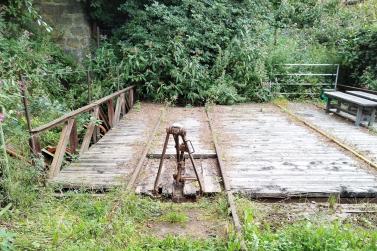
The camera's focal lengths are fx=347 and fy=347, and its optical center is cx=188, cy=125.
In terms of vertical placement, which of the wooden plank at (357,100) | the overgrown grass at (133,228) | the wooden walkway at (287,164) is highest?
the wooden plank at (357,100)

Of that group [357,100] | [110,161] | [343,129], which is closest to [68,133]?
[110,161]

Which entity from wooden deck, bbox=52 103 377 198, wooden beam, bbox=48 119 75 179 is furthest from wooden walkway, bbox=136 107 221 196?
wooden beam, bbox=48 119 75 179

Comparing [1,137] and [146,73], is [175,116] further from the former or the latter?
[1,137]

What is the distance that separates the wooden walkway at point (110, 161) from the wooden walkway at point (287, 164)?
1427 millimetres

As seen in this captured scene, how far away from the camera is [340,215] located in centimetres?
359

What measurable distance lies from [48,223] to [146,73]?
7.35 metres

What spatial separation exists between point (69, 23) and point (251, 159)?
26.5ft

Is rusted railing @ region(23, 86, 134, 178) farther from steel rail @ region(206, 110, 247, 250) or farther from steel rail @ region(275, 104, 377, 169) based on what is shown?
steel rail @ region(275, 104, 377, 169)

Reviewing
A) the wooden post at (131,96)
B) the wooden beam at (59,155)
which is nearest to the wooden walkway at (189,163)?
the wooden beam at (59,155)

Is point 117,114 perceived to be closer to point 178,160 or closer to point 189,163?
point 189,163

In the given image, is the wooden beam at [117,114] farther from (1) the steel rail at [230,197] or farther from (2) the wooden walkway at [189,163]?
(1) the steel rail at [230,197]

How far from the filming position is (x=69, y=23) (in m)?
10.7

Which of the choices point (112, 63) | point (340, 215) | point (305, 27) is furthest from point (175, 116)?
point (305, 27)

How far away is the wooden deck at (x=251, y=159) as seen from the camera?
13.8ft
